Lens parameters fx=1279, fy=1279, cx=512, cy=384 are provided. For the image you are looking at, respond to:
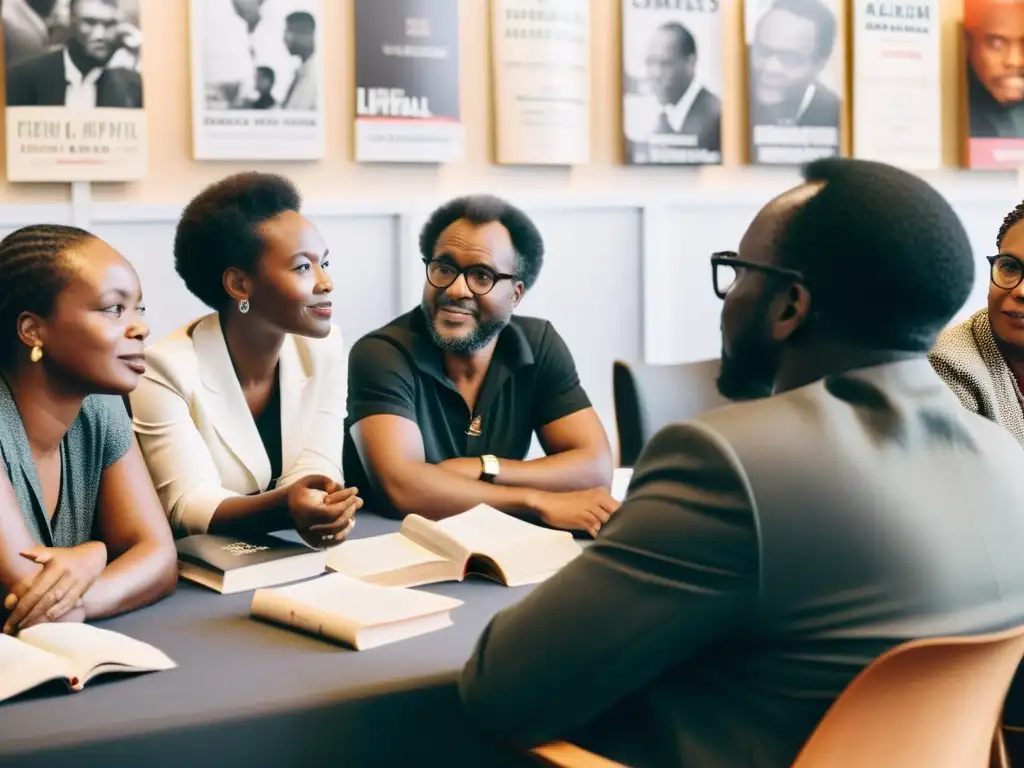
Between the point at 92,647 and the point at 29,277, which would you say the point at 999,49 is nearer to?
the point at 29,277

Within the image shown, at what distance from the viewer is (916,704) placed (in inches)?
48.8

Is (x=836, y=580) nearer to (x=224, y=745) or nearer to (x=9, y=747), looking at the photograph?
(x=224, y=745)

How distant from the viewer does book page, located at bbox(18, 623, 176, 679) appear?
4.97 feet

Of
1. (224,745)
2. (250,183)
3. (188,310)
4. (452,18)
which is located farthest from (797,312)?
(452,18)

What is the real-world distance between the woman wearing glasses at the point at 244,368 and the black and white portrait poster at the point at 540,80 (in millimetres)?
1739

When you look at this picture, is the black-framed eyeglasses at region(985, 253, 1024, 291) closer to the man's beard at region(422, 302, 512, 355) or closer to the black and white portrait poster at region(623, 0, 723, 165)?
the man's beard at region(422, 302, 512, 355)

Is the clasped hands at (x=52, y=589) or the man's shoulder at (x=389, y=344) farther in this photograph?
the man's shoulder at (x=389, y=344)

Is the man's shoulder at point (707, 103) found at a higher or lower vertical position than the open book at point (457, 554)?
higher

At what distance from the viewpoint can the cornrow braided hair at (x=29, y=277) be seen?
6.30ft

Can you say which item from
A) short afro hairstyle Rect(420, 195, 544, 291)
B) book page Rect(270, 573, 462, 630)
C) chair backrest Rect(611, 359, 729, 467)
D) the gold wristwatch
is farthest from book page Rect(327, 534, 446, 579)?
chair backrest Rect(611, 359, 729, 467)

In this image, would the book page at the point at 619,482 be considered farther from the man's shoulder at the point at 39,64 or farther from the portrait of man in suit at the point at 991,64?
the portrait of man in suit at the point at 991,64

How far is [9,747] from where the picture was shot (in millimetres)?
1323

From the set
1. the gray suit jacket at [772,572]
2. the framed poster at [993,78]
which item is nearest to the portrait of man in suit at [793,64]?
the framed poster at [993,78]

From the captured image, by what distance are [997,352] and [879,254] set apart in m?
1.26
